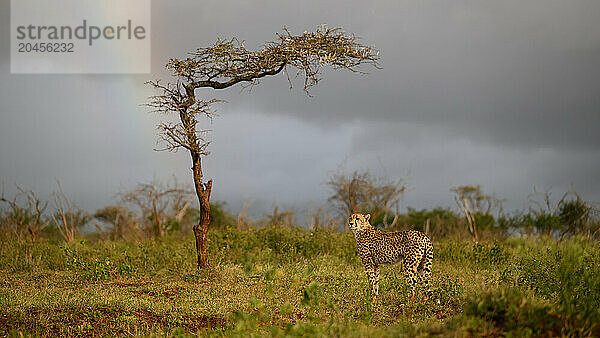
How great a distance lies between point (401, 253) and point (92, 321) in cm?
394

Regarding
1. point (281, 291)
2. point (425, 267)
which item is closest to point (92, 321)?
point (281, 291)

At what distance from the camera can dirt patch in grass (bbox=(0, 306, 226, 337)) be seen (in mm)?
6203

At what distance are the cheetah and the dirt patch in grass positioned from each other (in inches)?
91.4

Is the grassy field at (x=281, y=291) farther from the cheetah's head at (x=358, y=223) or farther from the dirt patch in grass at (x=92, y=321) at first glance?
the cheetah's head at (x=358, y=223)

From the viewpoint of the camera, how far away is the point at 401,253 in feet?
25.6

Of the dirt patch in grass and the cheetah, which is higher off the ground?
the cheetah

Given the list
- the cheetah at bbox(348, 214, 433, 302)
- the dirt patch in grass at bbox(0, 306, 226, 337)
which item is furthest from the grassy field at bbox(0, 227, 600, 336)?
the cheetah at bbox(348, 214, 433, 302)

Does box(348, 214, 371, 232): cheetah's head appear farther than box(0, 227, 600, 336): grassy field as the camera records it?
Yes

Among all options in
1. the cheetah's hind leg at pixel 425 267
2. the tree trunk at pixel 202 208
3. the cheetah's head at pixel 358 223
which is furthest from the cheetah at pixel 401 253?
the tree trunk at pixel 202 208

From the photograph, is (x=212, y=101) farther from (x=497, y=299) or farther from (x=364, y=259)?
(x=497, y=299)

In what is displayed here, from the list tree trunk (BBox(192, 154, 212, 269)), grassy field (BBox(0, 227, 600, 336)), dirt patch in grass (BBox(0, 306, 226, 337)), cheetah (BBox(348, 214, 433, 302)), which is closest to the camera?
grassy field (BBox(0, 227, 600, 336))

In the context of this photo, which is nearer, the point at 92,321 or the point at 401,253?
the point at 92,321

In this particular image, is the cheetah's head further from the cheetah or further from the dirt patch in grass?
the dirt patch in grass

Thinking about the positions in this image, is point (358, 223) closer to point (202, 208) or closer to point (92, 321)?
point (202, 208)
